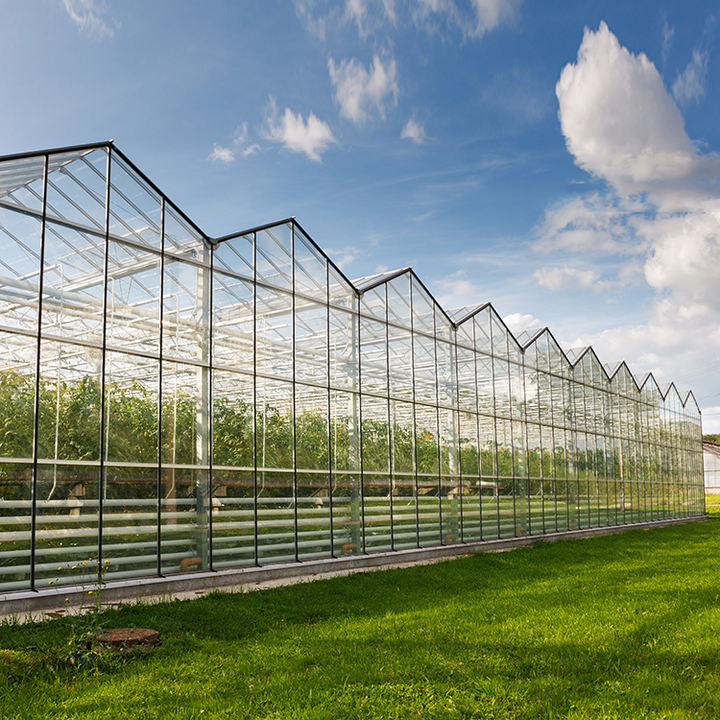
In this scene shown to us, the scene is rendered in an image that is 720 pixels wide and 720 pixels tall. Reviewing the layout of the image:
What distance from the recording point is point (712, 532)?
27.8 m

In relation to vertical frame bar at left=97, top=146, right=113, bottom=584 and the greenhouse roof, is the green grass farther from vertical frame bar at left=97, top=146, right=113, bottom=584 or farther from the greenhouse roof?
the greenhouse roof

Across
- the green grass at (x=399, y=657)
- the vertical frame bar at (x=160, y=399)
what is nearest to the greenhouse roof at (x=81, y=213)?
the vertical frame bar at (x=160, y=399)

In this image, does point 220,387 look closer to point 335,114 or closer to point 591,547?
point 335,114

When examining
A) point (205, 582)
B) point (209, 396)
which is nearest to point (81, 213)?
point (209, 396)

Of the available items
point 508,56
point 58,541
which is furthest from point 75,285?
point 508,56

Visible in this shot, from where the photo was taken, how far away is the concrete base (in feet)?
32.3

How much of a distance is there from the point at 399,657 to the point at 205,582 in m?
5.29

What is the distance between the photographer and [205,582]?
12273 mm

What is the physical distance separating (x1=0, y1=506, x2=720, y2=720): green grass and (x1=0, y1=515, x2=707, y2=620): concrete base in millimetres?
993

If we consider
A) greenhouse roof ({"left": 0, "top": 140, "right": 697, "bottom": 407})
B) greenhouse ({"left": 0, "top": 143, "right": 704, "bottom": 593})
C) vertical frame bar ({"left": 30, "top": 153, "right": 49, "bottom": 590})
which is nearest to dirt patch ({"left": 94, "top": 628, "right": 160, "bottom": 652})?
vertical frame bar ({"left": 30, "top": 153, "right": 49, "bottom": 590})

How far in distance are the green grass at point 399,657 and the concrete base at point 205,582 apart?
99 cm

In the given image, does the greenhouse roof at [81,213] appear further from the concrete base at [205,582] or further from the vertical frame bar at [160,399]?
the concrete base at [205,582]

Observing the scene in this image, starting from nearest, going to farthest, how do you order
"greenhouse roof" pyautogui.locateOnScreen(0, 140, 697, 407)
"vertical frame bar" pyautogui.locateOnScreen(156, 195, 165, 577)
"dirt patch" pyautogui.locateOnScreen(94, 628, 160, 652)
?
1. "dirt patch" pyautogui.locateOnScreen(94, 628, 160, 652)
2. "greenhouse roof" pyautogui.locateOnScreen(0, 140, 697, 407)
3. "vertical frame bar" pyautogui.locateOnScreen(156, 195, 165, 577)

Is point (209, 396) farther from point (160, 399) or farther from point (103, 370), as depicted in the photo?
point (103, 370)
